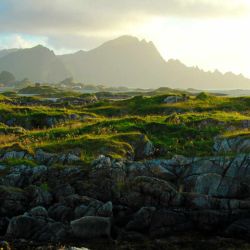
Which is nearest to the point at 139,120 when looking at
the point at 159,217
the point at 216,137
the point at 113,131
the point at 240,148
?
the point at 113,131

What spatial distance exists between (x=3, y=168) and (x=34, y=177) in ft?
8.65

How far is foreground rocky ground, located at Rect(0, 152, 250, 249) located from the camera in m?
25.3

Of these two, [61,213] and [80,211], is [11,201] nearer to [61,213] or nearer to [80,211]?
[61,213]

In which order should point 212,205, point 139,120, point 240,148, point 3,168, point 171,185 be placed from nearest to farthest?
point 212,205 < point 171,185 < point 3,168 < point 240,148 < point 139,120

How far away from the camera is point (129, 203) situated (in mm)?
28891

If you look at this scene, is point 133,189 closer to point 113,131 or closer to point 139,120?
point 113,131

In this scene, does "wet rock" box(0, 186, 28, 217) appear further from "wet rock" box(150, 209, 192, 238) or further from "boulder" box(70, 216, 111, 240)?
"wet rock" box(150, 209, 192, 238)

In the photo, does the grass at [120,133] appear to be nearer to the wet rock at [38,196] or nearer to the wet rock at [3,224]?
the wet rock at [38,196]

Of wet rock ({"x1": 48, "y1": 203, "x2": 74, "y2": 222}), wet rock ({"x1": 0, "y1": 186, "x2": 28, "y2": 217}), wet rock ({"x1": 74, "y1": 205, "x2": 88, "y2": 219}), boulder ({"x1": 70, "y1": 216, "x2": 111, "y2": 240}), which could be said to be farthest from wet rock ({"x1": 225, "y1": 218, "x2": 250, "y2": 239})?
wet rock ({"x1": 0, "y1": 186, "x2": 28, "y2": 217})

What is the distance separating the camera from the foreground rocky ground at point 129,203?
25.3 meters

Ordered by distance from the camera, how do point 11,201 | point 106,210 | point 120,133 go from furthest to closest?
point 120,133, point 11,201, point 106,210

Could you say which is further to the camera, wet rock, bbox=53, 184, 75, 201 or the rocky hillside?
wet rock, bbox=53, 184, 75, 201

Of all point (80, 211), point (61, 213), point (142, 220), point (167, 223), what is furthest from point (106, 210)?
point (167, 223)

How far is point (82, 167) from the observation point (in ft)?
105
